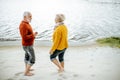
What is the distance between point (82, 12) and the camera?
1.97m

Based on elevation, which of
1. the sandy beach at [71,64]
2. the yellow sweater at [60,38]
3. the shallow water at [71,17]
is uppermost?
the shallow water at [71,17]

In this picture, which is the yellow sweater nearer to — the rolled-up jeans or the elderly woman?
the elderly woman

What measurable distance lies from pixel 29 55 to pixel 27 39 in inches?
4.1

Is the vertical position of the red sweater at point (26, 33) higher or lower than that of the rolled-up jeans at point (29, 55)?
higher

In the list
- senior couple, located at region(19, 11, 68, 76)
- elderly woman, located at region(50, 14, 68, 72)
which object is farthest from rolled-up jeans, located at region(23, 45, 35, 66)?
elderly woman, located at region(50, 14, 68, 72)

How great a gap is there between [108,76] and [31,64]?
450mm

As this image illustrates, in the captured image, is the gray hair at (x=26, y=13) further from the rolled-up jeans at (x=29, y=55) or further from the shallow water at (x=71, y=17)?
the rolled-up jeans at (x=29, y=55)

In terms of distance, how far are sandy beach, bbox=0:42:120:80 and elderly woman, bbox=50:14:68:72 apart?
33 mm

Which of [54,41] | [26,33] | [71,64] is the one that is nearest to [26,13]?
[26,33]

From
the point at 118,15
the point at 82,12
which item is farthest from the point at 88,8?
the point at 118,15

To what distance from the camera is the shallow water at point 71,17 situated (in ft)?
6.13

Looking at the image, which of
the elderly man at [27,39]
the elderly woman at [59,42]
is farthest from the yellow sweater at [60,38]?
the elderly man at [27,39]

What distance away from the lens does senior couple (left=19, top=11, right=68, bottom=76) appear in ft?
5.93

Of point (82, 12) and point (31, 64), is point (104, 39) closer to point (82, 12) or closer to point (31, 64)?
point (82, 12)
